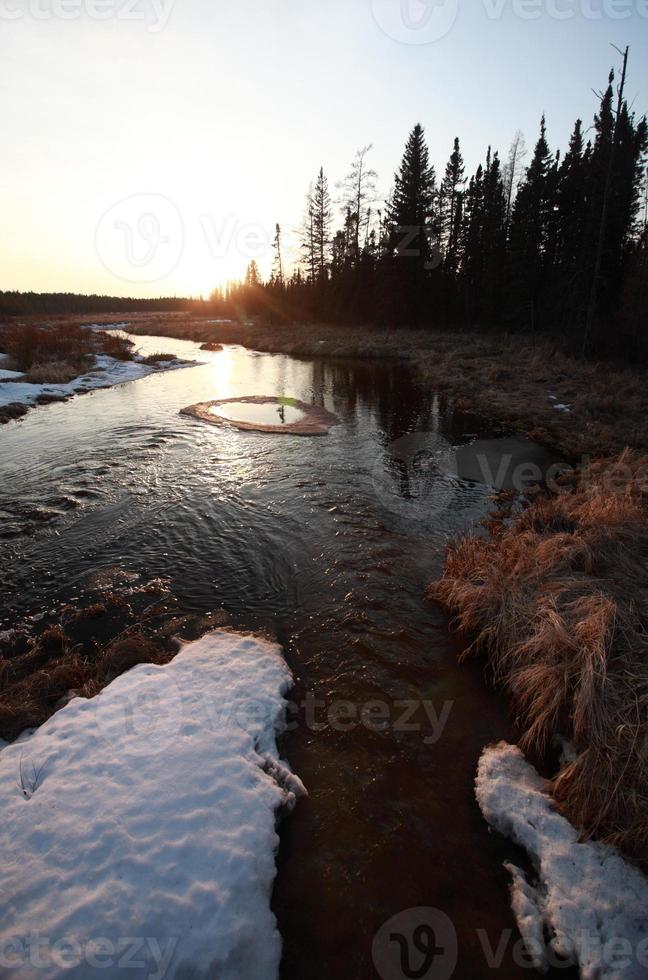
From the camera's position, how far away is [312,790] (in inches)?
146

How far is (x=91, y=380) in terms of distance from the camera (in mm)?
22406

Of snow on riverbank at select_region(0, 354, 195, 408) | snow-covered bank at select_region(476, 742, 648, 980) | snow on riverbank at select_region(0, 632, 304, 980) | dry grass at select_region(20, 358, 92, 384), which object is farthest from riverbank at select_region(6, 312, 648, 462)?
dry grass at select_region(20, 358, 92, 384)

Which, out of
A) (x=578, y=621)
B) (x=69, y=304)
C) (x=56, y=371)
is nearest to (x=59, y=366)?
(x=56, y=371)

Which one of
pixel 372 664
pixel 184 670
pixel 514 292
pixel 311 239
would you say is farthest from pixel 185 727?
pixel 311 239

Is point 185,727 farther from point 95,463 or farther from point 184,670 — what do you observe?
point 95,463

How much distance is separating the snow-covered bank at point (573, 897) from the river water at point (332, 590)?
184 mm

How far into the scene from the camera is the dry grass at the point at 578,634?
3240 mm

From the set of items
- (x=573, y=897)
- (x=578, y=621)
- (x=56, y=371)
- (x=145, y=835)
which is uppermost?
(x=56, y=371)

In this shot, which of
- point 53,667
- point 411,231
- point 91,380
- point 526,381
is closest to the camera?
point 53,667

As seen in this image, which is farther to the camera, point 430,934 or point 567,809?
point 567,809

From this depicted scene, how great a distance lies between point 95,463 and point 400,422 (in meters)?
10.2

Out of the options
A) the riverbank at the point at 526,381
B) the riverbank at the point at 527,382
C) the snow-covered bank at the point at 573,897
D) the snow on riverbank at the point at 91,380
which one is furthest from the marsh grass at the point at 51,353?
the snow-covered bank at the point at 573,897

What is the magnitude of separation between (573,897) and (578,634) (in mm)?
2077

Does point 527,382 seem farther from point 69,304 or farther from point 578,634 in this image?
point 69,304
